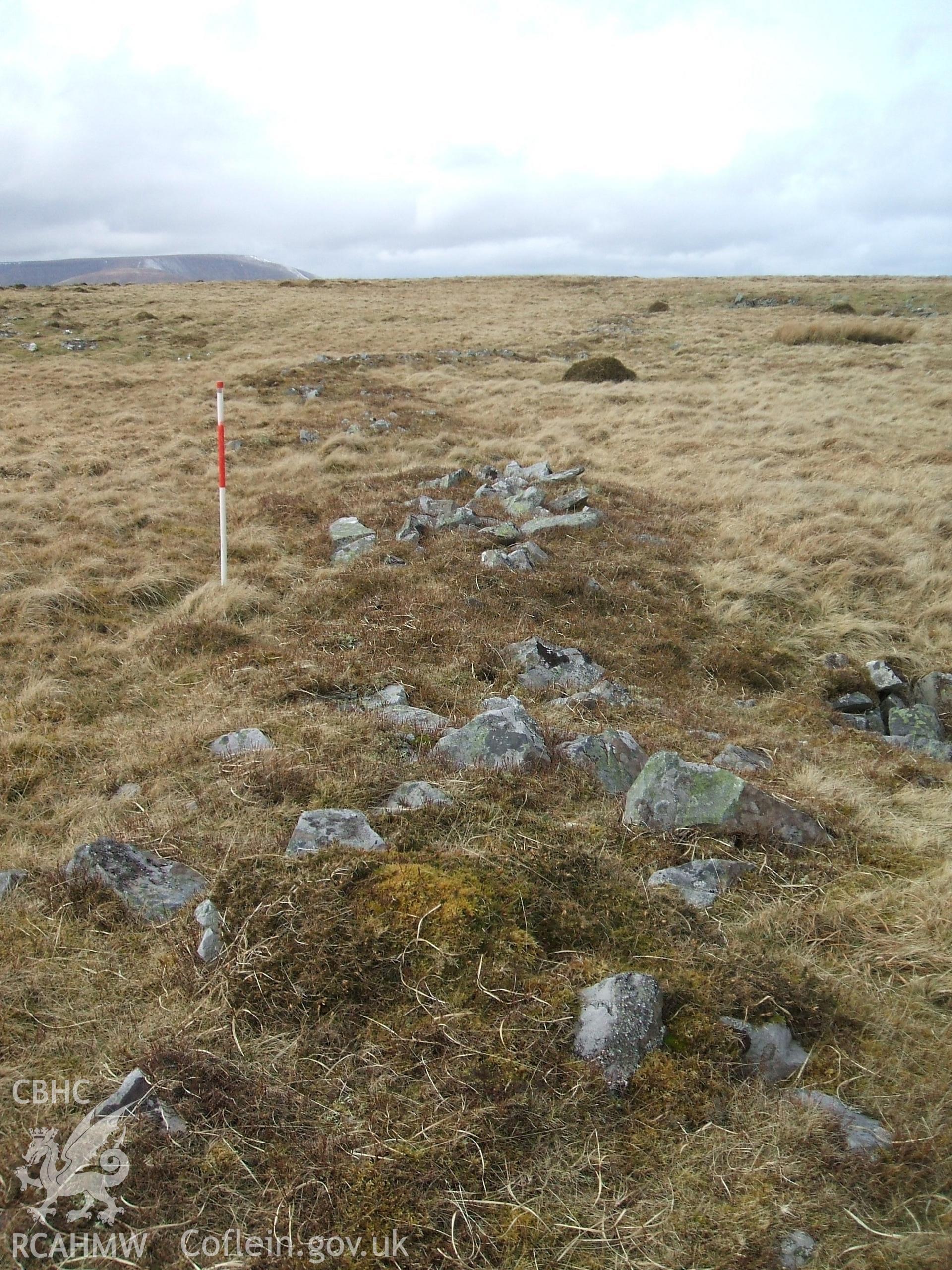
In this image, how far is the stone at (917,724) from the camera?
228 inches

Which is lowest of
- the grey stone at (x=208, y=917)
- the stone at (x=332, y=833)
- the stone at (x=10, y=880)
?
the stone at (x=10, y=880)

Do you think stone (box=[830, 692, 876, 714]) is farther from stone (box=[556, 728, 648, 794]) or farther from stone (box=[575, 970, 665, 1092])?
stone (box=[575, 970, 665, 1092])

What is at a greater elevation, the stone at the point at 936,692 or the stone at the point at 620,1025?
the stone at the point at 620,1025

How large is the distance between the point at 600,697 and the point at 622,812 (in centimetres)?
149

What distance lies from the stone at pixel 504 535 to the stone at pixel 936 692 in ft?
13.1

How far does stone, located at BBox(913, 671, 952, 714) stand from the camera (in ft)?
20.4

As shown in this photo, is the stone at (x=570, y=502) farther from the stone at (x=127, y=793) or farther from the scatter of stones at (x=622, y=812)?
the stone at (x=127, y=793)

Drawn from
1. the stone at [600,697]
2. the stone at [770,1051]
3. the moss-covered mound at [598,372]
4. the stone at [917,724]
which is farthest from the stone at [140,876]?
the moss-covered mound at [598,372]

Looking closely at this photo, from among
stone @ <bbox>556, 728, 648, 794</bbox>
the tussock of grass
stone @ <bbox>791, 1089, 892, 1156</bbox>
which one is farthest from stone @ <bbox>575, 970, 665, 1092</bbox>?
the tussock of grass

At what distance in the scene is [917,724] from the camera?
5887 millimetres

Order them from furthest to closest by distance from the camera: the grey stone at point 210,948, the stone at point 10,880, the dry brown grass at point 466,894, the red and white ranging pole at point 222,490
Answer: the red and white ranging pole at point 222,490
the stone at point 10,880
the grey stone at point 210,948
the dry brown grass at point 466,894

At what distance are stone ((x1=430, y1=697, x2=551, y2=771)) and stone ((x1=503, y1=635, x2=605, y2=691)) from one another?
101 centimetres

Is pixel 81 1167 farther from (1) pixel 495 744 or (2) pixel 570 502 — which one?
(2) pixel 570 502

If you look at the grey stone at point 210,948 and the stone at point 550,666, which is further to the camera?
the stone at point 550,666
